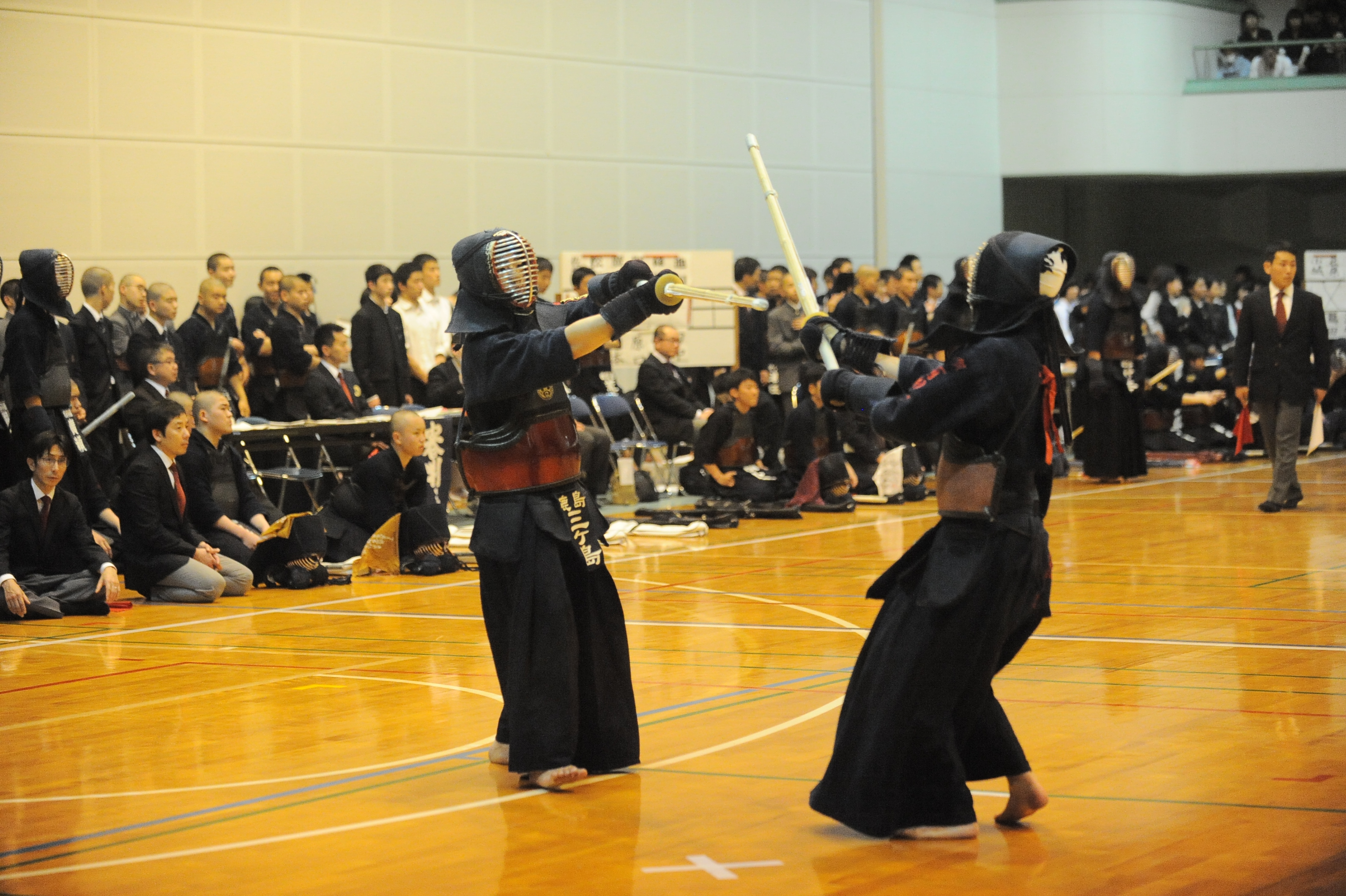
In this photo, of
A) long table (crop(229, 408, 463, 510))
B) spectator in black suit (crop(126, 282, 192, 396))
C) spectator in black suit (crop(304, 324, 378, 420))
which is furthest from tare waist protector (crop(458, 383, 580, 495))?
spectator in black suit (crop(304, 324, 378, 420))

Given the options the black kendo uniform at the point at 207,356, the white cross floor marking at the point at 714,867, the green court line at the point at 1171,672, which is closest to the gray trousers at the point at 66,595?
the black kendo uniform at the point at 207,356

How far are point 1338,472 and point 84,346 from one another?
12.3 metres

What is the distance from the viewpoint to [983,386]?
4641 mm

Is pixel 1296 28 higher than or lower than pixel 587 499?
higher

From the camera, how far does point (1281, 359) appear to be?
42.0 ft

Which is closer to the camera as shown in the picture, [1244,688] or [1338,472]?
[1244,688]

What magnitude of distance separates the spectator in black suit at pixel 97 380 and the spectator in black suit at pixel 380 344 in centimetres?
248

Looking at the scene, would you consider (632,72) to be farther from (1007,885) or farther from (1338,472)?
(1007,885)

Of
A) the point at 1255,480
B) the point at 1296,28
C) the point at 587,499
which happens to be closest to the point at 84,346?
the point at 587,499

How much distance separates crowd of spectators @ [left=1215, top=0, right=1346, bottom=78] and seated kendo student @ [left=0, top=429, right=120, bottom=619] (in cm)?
2140

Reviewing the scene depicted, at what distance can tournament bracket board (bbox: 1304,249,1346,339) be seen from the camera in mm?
20578

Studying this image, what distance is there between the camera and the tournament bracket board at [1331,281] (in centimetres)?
2058

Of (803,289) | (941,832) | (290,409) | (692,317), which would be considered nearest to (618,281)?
(803,289)

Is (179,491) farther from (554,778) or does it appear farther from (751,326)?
(751,326)
